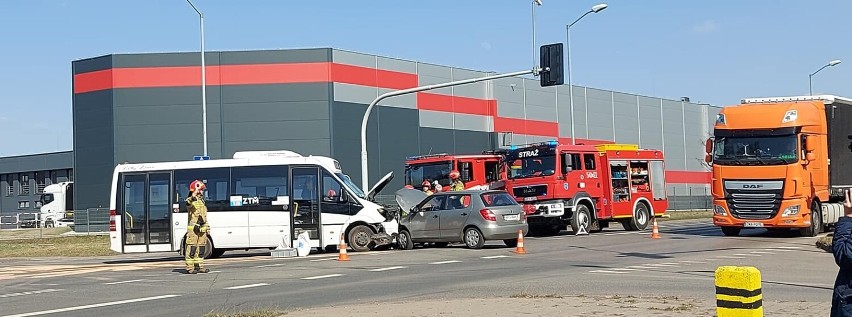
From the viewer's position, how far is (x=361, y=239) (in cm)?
2584

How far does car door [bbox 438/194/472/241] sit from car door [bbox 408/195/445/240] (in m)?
0.19

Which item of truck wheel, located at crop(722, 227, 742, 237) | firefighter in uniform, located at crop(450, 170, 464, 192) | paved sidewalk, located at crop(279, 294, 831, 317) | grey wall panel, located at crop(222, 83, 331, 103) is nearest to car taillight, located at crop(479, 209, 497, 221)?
firefighter in uniform, located at crop(450, 170, 464, 192)

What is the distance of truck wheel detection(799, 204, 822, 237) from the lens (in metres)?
27.5

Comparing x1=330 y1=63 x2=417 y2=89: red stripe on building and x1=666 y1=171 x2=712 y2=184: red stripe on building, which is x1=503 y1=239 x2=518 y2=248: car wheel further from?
x1=666 y1=171 x2=712 y2=184: red stripe on building

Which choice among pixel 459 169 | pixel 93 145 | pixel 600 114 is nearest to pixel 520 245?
pixel 459 169

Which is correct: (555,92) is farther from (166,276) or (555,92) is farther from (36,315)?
(36,315)

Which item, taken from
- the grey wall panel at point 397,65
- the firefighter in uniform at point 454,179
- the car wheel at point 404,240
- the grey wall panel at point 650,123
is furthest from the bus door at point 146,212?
the grey wall panel at point 650,123

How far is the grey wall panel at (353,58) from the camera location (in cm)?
5316

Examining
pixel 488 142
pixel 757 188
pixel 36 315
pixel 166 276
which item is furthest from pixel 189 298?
pixel 488 142

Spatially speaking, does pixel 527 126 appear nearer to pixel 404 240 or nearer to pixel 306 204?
pixel 404 240

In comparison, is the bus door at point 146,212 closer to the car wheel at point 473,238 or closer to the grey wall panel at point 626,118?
the car wheel at point 473,238

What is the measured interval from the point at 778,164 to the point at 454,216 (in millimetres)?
8584

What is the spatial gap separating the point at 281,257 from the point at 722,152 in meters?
11.9

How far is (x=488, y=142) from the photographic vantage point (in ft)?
204
